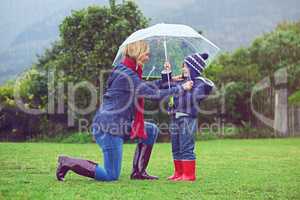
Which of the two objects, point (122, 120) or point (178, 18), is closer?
point (122, 120)

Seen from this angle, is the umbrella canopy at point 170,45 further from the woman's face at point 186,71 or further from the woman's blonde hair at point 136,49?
the woman's face at point 186,71

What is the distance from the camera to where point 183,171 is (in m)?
7.02


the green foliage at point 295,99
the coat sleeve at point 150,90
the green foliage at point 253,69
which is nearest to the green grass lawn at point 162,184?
the coat sleeve at point 150,90

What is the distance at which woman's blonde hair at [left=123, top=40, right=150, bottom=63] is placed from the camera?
695 centimetres

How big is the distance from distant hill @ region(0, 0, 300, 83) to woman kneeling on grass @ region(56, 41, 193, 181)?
28.2 meters

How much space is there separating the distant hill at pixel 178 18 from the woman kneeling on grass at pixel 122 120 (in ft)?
92.6

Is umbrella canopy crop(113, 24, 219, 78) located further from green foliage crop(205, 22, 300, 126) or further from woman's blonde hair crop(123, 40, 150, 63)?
green foliage crop(205, 22, 300, 126)

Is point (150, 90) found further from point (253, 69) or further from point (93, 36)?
point (253, 69)

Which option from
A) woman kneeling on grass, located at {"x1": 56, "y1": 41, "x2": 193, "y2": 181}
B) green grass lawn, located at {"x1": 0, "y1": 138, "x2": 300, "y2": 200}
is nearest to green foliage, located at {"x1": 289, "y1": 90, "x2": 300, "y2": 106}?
green grass lawn, located at {"x1": 0, "y1": 138, "x2": 300, "y2": 200}

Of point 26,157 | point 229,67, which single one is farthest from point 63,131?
point 26,157

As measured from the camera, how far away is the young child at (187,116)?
6980 mm

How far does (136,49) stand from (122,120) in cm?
86

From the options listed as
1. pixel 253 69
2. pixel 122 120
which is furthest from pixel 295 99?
pixel 122 120

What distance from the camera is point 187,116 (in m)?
7.02
